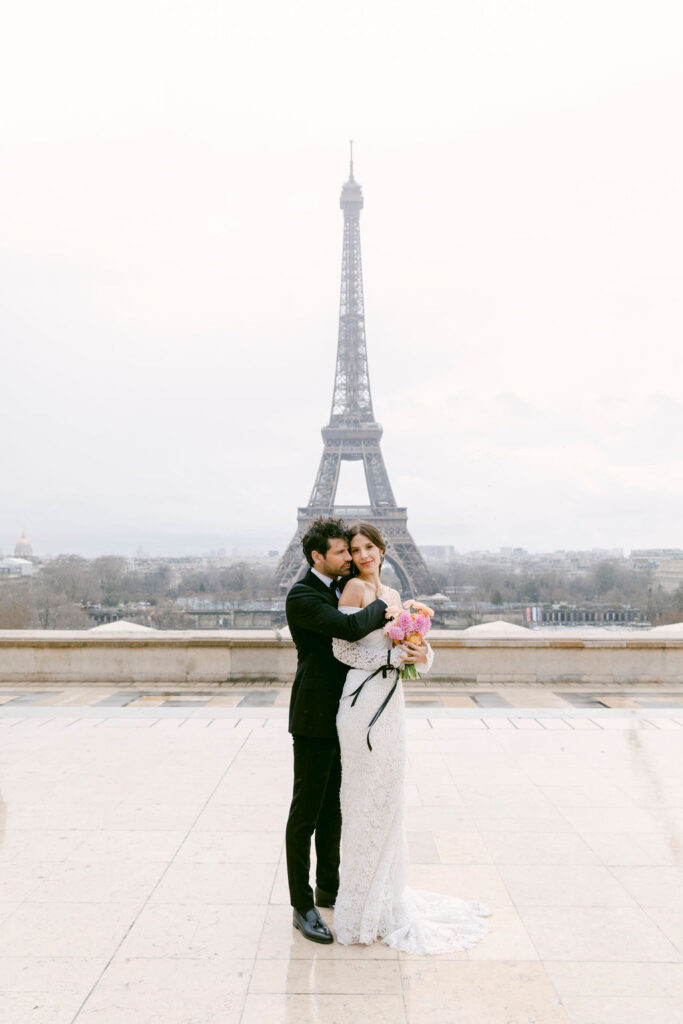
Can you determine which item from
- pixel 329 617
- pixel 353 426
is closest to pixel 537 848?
pixel 329 617

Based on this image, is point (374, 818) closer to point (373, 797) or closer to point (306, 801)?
point (373, 797)

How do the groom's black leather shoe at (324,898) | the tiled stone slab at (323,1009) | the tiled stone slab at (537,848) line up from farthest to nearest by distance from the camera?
the tiled stone slab at (537,848) → the groom's black leather shoe at (324,898) → the tiled stone slab at (323,1009)

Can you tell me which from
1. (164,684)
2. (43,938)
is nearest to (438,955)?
(43,938)

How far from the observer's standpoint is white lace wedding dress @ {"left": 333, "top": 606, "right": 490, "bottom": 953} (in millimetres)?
3275

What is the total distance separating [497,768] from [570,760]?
25.4 inches

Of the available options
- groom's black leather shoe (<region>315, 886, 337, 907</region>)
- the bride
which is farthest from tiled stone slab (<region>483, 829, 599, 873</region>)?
groom's black leather shoe (<region>315, 886, 337, 907</region>)

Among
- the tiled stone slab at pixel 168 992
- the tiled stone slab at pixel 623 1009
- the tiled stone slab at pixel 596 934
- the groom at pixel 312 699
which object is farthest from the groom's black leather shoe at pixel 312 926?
the tiled stone slab at pixel 623 1009

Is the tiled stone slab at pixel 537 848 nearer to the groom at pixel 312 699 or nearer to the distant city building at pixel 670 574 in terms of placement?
the groom at pixel 312 699

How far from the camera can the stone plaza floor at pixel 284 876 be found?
2.84m

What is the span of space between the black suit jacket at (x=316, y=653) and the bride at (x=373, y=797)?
0.07 m

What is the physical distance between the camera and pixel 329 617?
3244 mm

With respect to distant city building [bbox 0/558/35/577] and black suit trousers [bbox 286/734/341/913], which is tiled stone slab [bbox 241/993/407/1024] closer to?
black suit trousers [bbox 286/734/341/913]

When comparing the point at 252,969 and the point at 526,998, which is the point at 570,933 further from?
the point at 252,969

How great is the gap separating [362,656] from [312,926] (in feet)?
3.89
